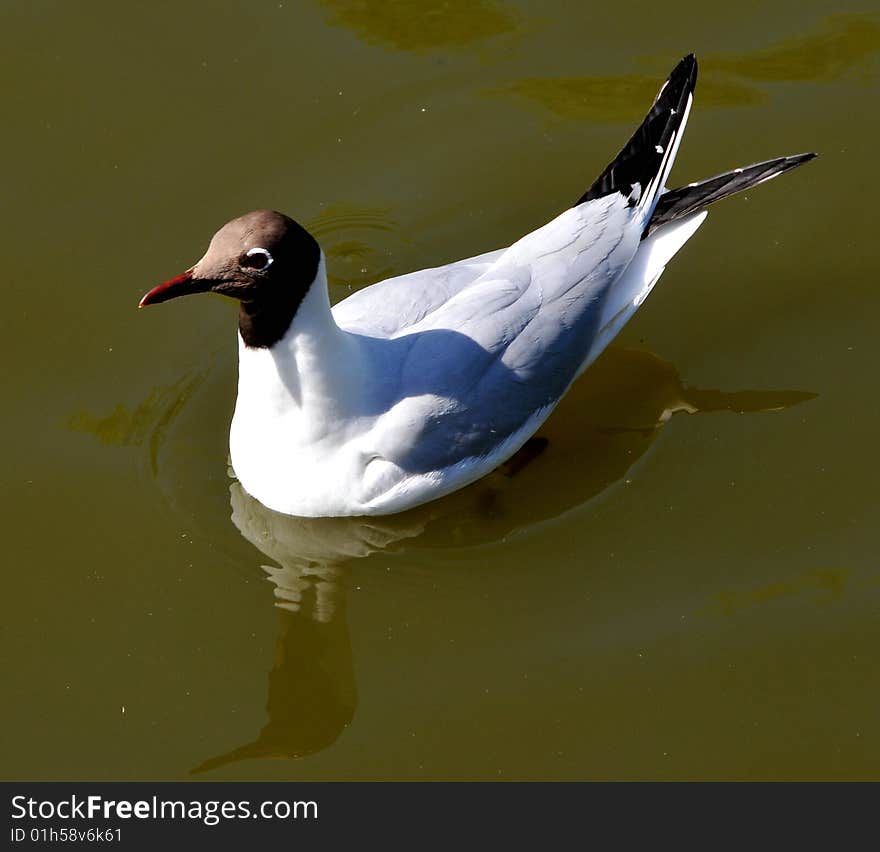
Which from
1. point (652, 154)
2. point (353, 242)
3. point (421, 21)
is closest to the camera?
point (652, 154)

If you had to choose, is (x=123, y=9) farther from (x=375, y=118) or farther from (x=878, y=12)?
(x=878, y=12)

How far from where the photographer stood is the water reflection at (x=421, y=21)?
8617 mm

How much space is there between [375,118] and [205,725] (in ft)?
12.1

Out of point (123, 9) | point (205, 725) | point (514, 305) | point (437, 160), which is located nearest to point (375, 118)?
point (437, 160)

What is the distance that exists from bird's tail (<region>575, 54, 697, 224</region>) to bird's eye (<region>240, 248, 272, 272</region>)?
192 cm

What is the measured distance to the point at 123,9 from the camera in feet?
28.4

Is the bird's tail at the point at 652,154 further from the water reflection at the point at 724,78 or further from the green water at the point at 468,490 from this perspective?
the water reflection at the point at 724,78

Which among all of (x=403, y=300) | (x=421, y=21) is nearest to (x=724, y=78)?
(x=421, y=21)

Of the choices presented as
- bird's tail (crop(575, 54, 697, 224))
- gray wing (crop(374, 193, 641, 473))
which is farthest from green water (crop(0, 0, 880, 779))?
bird's tail (crop(575, 54, 697, 224))

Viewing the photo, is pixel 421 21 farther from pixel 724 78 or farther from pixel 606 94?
pixel 724 78

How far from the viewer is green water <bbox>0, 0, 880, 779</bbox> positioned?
601 centimetres

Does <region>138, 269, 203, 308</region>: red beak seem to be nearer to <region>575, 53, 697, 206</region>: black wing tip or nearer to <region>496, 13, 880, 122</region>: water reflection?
<region>575, 53, 697, 206</region>: black wing tip

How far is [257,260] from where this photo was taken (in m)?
5.66

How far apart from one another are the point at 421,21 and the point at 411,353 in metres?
3.08
